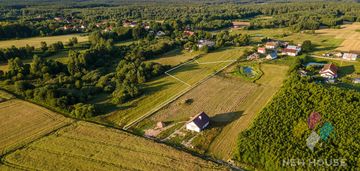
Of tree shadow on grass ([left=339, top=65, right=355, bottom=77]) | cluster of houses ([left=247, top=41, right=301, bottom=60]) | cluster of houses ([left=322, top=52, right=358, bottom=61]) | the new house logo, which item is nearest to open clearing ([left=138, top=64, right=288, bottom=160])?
the new house logo

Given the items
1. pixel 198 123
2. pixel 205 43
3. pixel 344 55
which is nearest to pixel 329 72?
pixel 344 55

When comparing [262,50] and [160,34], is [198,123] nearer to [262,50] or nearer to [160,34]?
[262,50]

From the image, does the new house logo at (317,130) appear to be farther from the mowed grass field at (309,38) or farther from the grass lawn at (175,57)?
the mowed grass field at (309,38)

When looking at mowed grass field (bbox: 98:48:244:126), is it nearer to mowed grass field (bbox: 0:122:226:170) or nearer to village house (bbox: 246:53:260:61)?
village house (bbox: 246:53:260:61)

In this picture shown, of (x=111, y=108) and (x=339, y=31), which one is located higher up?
(x=339, y=31)

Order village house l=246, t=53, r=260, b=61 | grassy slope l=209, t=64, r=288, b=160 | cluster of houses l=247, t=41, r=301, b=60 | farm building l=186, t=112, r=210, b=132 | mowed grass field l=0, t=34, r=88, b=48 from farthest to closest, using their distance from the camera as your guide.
A: mowed grass field l=0, t=34, r=88, b=48, cluster of houses l=247, t=41, r=301, b=60, village house l=246, t=53, r=260, b=61, farm building l=186, t=112, r=210, b=132, grassy slope l=209, t=64, r=288, b=160

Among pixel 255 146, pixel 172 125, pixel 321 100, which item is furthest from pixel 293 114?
pixel 172 125

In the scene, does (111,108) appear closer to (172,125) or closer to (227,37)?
(172,125)
